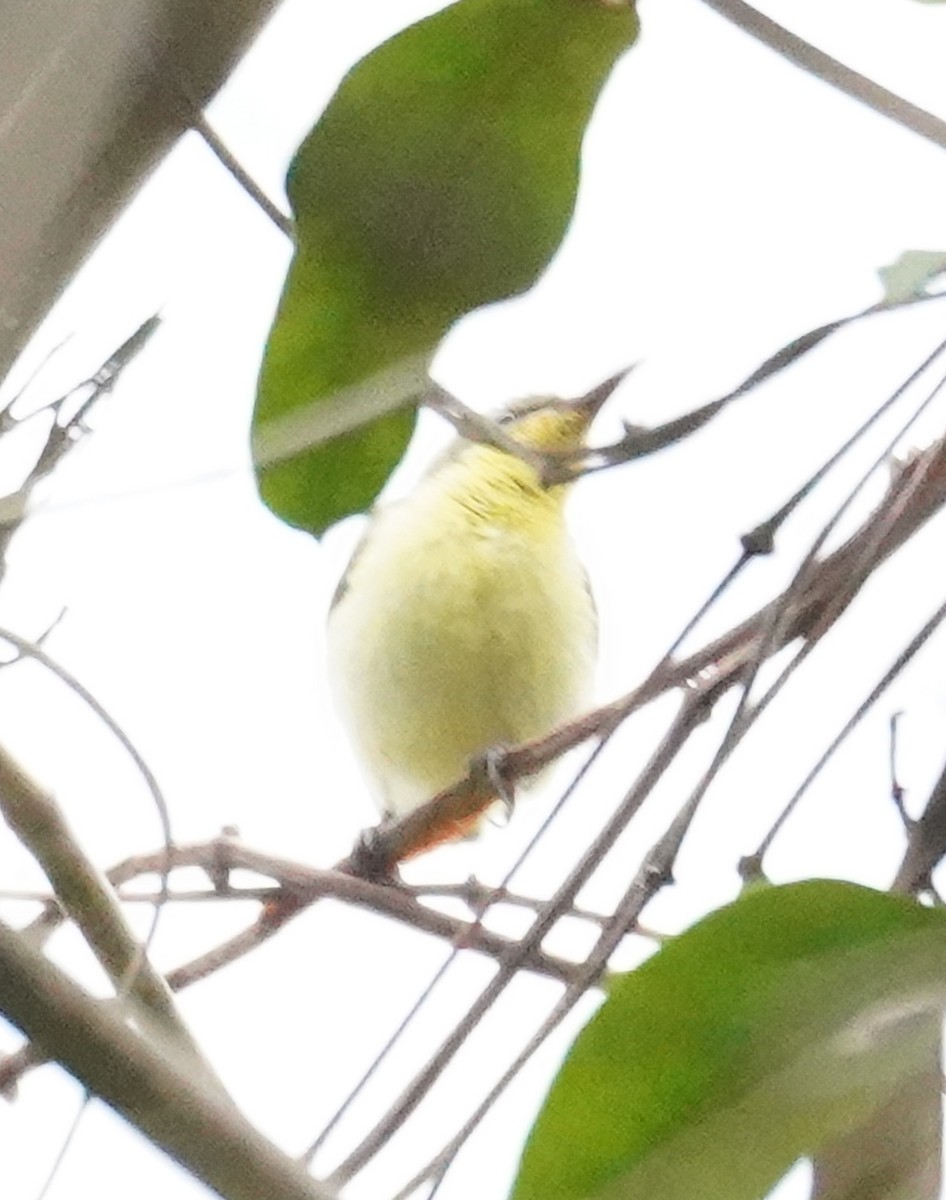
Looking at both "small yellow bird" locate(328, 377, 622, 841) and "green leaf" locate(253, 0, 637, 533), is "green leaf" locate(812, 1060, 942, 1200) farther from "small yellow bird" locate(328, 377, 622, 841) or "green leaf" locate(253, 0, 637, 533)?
"small yellow bird" locate(328, 377, 622, 841)

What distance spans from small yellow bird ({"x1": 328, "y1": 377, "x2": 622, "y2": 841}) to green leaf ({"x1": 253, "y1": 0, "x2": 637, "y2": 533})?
69 centimetres

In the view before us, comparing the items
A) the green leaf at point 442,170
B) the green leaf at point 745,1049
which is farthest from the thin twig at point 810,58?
the green leaf at point 745,1049

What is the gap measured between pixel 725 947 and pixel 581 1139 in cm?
5

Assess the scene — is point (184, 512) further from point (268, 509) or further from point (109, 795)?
point (268, 509)

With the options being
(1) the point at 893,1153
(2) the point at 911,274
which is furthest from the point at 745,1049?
(2) the point at 911,274

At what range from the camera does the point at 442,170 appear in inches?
17.9

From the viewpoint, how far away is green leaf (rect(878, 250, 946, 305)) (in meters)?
0.42

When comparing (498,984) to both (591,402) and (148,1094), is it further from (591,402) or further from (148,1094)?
(591,402)

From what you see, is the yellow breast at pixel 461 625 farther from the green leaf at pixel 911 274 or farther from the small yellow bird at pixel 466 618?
the green leaf at pixel 911 274

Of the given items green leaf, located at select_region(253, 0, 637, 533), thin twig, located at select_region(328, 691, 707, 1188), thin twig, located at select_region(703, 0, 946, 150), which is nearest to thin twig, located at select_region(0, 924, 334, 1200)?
thin twig, located at select_region(328, 691, 707, 1188)

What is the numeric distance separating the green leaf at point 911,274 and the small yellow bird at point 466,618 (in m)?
0.71

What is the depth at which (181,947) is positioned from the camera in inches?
30.5

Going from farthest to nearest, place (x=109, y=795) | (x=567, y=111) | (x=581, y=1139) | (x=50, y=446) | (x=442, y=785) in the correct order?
(x=442, y=785) → (x=109, y=795) → (x=50, y=446) → (x=567, y=111) → (x=581, y=1139)

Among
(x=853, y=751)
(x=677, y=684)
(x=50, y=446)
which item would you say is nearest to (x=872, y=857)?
(x=853, y=751)
